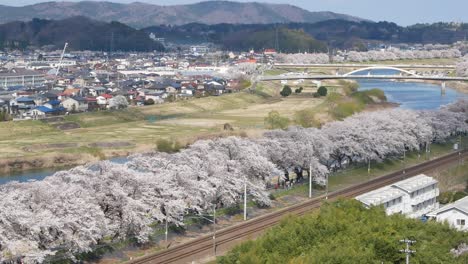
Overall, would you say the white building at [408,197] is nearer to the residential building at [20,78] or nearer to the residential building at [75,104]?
the residential building at [75,104]

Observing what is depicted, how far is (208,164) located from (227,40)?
11462 centimetres

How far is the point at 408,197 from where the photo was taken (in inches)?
760

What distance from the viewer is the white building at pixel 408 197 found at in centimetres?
1836

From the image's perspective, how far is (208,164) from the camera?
19.3 meters

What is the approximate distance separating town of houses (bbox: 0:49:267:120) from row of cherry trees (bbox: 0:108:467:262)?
788 inches

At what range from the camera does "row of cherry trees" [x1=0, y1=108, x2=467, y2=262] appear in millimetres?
14117

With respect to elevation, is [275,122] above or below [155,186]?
below

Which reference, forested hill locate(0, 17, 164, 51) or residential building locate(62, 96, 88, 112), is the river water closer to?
residential building locate(62, 96, 88, 112)

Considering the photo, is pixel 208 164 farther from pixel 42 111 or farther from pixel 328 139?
pixel 42 111

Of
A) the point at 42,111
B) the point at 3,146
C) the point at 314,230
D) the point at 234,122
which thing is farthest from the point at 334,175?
the point at 42,111

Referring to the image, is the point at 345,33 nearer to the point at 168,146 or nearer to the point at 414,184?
the point at 168,146

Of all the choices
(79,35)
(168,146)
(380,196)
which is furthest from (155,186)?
(79,35)

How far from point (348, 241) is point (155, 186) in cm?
559

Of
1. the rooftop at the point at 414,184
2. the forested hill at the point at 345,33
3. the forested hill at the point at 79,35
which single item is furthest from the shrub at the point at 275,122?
the forested hill at the point at 345,33
